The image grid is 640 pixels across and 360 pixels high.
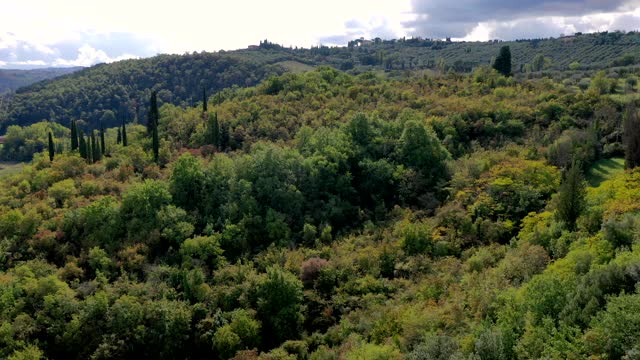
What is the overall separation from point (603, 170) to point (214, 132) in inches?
1923

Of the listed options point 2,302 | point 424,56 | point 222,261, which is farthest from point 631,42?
point 2,302

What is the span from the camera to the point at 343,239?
164 feet

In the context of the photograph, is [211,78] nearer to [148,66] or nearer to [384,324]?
[148,66]

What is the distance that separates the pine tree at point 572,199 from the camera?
37000mm

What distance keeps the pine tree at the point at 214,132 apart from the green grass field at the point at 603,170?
46.7 m

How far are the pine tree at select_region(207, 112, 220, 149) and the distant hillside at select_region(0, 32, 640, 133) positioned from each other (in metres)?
87.6

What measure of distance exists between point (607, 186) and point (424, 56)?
6368 inches

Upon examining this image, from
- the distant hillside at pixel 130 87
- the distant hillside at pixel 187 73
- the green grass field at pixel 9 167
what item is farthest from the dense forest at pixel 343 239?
the distant hillside at pixel 130 87

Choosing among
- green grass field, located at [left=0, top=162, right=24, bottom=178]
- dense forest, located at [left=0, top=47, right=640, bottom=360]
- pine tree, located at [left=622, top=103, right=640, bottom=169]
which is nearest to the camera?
dense forest, located at [left=0, top=47, right=640, bottom=360]

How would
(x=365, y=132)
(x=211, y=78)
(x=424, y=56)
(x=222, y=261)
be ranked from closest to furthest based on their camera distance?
(x=222, y=261)
(x=365, y=132)
(x=211, y=78)
(x=424, y=56)

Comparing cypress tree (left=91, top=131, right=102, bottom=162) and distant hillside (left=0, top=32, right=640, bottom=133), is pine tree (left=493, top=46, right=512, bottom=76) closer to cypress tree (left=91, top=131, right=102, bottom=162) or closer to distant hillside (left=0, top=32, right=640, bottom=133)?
distant hillside (left=0, top=32, right=640, bottom=133)

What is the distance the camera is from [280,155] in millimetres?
57156

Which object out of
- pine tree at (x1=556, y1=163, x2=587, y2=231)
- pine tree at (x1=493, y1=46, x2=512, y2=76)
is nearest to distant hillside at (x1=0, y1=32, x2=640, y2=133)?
pine tree at (x1=493, y1=46, x2=512, y2=76)

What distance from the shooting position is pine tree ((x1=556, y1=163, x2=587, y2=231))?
37.0 meters
